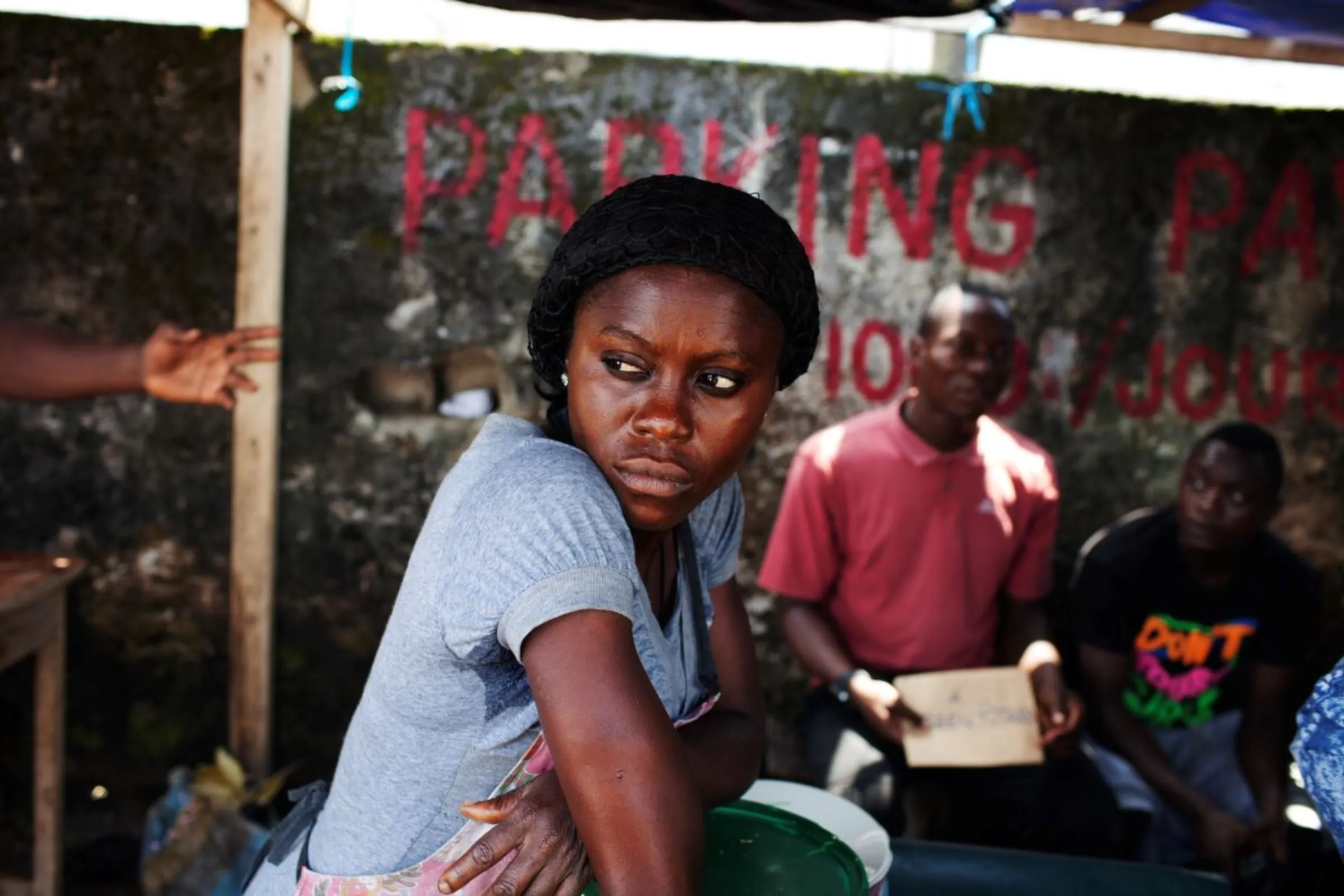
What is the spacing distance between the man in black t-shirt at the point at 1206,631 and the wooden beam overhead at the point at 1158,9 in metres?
1.07

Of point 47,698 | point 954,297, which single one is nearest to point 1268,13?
point 954,297

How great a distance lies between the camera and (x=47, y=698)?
9.24 feet

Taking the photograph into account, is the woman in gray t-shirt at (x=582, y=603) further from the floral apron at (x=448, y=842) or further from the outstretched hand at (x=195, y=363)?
the outstretched hand at (x=195, y=363)

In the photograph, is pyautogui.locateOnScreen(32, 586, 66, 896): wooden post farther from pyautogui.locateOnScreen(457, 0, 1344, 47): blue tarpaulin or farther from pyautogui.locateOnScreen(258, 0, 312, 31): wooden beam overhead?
pyautogui.locateOnScreen(457, 0, 1344, 47): blue tarpaulin

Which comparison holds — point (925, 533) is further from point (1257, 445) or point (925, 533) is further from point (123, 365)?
point (123, 365)

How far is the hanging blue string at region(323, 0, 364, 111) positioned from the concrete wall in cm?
3

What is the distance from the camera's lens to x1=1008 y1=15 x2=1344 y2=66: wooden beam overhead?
9.44ft

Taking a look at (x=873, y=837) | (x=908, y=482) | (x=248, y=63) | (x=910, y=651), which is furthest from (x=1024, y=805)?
(x=248, y=63)

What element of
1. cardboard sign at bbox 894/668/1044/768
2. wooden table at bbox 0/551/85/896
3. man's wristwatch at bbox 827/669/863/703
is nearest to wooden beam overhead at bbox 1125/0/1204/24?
cardboard sign at bbox 894/668/1044/768

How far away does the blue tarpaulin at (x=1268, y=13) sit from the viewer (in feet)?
8.67

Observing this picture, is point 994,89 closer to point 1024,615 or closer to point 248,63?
point 1024,615

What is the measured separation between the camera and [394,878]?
1206mm

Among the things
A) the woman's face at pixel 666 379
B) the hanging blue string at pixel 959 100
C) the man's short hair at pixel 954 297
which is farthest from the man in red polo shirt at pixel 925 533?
the woman's face at pixel 666 379

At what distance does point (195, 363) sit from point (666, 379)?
2055mm
